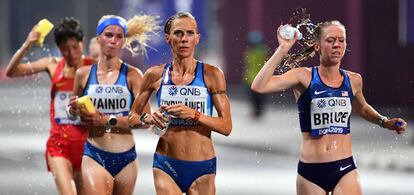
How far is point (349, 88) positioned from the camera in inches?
377

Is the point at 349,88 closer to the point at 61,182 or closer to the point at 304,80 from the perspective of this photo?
the point at 304,80

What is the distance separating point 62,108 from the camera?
11992 mm

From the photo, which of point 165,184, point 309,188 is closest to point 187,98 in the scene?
point 165,184

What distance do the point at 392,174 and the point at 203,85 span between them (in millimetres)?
9071

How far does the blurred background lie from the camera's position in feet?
56.1

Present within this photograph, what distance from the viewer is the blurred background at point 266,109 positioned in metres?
17.1

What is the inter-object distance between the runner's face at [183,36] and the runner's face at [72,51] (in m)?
2.70

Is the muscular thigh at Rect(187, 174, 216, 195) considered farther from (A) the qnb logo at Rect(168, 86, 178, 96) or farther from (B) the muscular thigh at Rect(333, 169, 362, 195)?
(B) the muscular thigh at Rect(333, 169, 362, 195)

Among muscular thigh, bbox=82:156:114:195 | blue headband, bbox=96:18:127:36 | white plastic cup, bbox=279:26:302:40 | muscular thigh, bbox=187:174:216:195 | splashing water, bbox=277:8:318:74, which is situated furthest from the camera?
blue headband, bbox=96:18:127:36

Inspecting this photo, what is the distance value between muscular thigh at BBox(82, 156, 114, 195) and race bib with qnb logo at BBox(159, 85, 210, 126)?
54.8 inches

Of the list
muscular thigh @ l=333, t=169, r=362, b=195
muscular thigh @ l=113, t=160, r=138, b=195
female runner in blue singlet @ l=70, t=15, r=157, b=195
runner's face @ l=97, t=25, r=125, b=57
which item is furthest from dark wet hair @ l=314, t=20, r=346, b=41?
muscular thigh @ l=113, t=160, r=138, b=195

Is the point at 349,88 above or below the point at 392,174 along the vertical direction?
above

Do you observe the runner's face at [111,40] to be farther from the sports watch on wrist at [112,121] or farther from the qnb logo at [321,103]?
the qnb logo at [321,103]

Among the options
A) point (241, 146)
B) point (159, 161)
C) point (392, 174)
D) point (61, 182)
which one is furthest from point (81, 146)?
point (241, 146)
